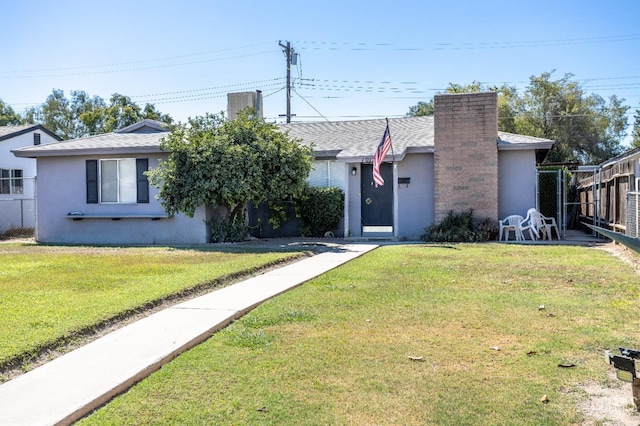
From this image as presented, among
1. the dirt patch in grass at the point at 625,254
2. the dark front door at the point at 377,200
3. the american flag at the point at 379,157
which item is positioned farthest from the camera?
the dark front door at the point at 377,200

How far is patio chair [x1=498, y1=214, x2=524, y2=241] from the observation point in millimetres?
16109

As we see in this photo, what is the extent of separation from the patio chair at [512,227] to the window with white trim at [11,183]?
19420mm

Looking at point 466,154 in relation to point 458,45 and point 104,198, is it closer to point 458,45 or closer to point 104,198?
point 104,198

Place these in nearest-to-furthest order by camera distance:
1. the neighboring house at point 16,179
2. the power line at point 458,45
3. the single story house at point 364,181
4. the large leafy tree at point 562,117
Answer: the single story house at point 364,181 → the neighboring house at point 16,179 → the power line at point 458,45 → the large leafy tree at point 562,117

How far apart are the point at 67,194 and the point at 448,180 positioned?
11.2 m

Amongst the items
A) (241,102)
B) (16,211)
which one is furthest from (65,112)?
(241,102)

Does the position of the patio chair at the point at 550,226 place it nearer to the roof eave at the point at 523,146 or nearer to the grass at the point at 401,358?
the roof eave at the point at 523,146

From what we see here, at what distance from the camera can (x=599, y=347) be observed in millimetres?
4988

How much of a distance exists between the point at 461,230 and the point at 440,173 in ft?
5.72

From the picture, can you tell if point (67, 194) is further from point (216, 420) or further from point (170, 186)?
point (216, 420)

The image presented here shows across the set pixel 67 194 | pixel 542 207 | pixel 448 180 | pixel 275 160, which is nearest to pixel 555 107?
pixel 542 207

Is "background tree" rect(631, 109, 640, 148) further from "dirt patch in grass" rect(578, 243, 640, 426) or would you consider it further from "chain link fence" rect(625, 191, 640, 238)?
"dirt patch in grass" rect(578, 243, 640, 426)

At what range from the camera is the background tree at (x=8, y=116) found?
164ft

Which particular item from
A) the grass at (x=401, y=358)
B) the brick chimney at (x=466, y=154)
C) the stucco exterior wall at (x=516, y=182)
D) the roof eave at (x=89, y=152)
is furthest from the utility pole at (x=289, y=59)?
the grass at (x=401, y=358)
